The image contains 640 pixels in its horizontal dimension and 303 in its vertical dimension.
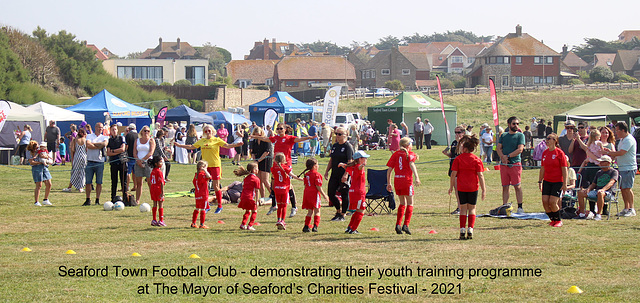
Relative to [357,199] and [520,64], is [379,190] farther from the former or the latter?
[520,64]

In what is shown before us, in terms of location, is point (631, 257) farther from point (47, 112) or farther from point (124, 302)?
point (47, 112)

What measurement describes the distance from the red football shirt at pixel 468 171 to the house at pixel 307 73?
7691cm

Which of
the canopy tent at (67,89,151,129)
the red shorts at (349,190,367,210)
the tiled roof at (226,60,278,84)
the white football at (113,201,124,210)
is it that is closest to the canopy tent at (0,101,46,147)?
the canopy tent at (67,89,151,129)

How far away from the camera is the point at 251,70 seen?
98.2 m

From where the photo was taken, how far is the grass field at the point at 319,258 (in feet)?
21.7

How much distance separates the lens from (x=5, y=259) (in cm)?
847

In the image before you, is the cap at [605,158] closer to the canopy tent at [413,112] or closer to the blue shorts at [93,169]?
the blue shorts at [93,169]

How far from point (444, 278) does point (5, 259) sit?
5467 millimetres

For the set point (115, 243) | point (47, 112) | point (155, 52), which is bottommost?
point (115, 243)

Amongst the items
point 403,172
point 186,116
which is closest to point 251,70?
point 186,116

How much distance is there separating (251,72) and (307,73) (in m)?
12.9

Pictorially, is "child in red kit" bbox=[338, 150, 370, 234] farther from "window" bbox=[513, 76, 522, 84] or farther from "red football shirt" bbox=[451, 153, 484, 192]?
"window" bbox=[513, 76, 522, 84]

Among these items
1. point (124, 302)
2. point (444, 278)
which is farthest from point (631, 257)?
point (124, 302)

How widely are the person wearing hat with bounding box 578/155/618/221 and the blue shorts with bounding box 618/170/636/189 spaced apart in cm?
19
